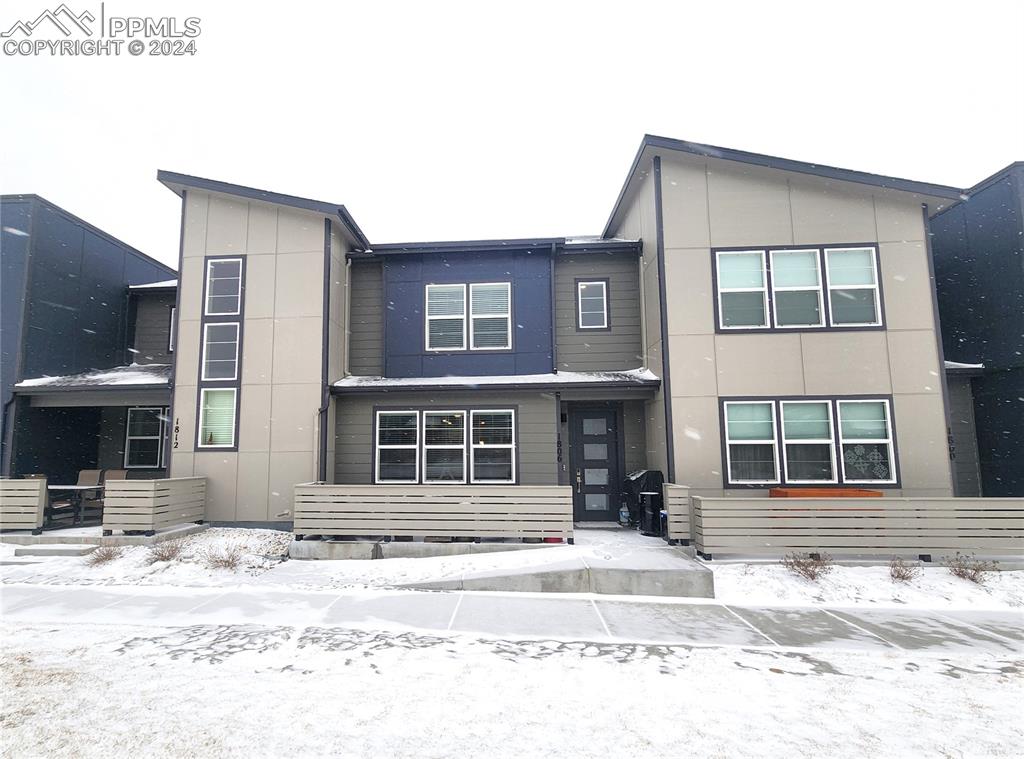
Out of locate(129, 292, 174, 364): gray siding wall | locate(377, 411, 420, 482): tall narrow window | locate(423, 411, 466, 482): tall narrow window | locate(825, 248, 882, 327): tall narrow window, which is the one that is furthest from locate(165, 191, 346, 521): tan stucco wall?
locate(825, 248, 882, 327): tall narrow window

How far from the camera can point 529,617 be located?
6082 mm

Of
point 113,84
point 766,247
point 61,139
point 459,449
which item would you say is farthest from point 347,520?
point 61,139

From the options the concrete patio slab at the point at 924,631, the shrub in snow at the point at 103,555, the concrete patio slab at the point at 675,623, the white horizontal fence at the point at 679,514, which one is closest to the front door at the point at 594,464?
the white horizontal fence at the point at 679,514

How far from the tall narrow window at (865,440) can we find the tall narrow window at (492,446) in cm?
647

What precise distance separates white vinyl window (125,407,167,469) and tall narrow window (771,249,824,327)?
14.6 meters

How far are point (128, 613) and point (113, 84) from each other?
6141 cm

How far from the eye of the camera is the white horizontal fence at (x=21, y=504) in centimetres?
959

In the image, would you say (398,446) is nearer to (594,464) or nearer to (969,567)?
(594,464)

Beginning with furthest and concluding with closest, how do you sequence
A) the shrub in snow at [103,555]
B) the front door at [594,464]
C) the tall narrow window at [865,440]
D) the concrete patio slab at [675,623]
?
the front door at [594,464] < the tall narrow window at [865,440] < the shrub in snow at [103,555] < the concrete patio slab at [675,623]

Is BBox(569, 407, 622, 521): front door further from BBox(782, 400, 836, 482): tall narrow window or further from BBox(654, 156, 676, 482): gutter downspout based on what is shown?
BBox(782, 400, 836, 482): tall narrow window

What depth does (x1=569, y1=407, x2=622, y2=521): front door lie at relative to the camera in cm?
1142

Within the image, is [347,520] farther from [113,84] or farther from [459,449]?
[113,84]

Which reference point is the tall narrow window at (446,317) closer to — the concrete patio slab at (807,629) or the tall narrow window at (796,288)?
the tall narrow window at (796,288)

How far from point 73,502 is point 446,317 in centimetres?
873
